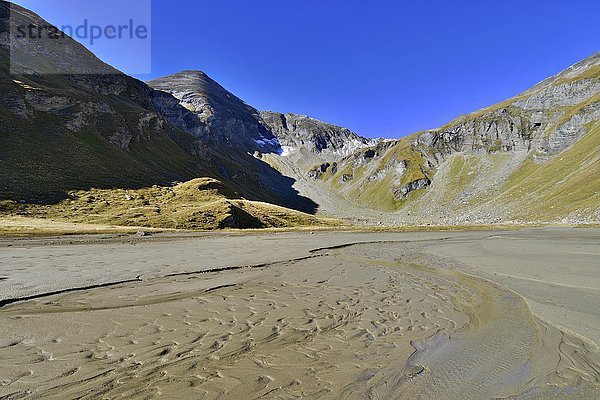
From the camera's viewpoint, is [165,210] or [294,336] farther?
[165,210]

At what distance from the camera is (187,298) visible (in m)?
10.9

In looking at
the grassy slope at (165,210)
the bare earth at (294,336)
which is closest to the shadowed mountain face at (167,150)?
the grassy slope at (165,210)

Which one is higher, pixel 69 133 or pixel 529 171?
pixel 69 133

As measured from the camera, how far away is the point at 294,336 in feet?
25.2

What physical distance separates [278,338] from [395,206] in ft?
661

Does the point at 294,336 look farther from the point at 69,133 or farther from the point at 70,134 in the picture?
the point at 69,133

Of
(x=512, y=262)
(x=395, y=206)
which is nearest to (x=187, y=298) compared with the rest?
(x=512, y=262)

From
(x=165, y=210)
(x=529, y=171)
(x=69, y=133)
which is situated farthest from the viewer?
(x=529, y=171)

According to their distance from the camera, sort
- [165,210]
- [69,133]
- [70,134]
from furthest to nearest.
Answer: [69,133] → [70,134] → [165,210]

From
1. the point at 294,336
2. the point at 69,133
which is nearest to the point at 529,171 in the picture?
the point at 294,336

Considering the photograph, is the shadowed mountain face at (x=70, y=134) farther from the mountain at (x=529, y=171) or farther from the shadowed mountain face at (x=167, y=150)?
the mountain at (x=529, y=171)

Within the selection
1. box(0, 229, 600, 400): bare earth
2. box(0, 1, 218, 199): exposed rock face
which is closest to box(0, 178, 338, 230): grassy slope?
box(0, 1, 218, 199): exposed rock face

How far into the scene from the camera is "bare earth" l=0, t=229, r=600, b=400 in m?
5.28

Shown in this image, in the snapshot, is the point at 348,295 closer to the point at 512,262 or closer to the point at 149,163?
the point at 512,262
